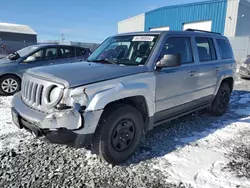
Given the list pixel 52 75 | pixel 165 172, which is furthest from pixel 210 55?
pixel 52 75

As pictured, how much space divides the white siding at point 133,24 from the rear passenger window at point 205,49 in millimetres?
26341

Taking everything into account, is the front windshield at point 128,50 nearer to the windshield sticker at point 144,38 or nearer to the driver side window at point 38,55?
the windshield sticker at point 144,38

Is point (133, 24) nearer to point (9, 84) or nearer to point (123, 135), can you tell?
point (9, 84)

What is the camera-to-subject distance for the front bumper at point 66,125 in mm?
2588

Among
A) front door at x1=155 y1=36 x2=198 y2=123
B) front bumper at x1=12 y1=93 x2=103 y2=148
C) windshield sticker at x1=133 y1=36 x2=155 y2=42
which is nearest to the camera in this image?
front bumper at x1=12 y1=93 x2=103 y2=148

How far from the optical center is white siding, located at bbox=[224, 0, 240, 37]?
65.7ft

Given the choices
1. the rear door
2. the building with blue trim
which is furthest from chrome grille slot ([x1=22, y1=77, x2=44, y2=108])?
the building with blue trim

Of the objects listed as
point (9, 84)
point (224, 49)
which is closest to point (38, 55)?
point (9, 84)

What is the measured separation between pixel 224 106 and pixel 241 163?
2.55 meters

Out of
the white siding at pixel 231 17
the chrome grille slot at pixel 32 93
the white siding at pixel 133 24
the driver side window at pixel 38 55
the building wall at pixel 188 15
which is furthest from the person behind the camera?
the white siding at pixel 133 24

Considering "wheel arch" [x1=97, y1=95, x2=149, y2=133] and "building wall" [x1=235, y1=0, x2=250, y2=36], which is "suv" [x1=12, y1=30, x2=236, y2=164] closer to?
"wheel arch" [x1=97, y1=95, x2=149, y2=133]

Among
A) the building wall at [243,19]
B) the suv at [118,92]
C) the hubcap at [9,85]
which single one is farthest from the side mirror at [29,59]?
the building wall at [243,19]

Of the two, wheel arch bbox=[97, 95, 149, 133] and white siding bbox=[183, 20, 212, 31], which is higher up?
white siding bbox=[183, 20, 212, 31]

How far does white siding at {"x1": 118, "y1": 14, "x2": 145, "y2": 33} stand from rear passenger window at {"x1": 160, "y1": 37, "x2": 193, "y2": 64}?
27107 millimetres
